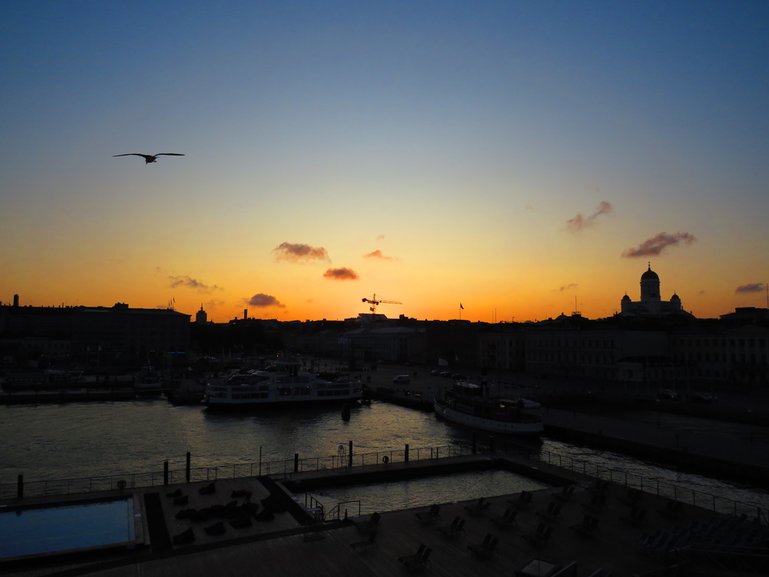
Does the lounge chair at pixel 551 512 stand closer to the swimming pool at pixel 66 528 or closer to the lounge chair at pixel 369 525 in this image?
the lounge chair at pixel 369 525

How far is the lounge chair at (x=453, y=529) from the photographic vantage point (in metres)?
18.4

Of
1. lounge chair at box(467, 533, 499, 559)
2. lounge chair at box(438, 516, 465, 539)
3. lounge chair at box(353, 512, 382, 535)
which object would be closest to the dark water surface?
lounge chair at box(438, 516, 465, 539)

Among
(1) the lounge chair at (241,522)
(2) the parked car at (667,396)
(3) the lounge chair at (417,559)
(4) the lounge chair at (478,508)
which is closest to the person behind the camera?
(3) the lounge chair at (417,559)

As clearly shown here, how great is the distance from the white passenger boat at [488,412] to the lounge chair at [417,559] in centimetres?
3045

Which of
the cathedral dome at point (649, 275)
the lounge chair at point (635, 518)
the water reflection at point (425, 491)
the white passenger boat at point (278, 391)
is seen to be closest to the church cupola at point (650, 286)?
the cathedral dome at point (649, 275)

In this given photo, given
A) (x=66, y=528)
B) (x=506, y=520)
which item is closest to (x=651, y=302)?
(x=506, y=520)

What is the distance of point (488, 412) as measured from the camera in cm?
4984

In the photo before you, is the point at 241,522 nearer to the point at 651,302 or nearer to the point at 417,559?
the point at 417,559

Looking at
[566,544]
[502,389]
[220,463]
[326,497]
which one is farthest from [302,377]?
[566,544]

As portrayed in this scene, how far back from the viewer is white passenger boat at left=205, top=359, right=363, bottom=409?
64.3m

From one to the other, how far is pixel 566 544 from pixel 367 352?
13459 cm

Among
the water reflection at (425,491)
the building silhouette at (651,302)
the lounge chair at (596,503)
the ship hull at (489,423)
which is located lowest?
the water reflection at (425,491)

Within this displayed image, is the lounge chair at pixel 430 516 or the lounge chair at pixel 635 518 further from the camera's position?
the lounge chair at pixel 635 518

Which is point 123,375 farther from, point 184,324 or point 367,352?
point 367,352
